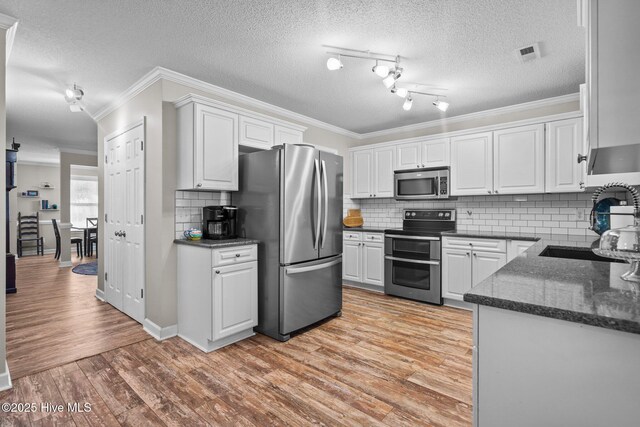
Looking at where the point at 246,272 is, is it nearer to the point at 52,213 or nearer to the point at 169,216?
the point at 169,216

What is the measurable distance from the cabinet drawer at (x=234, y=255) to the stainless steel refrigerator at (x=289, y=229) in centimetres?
11

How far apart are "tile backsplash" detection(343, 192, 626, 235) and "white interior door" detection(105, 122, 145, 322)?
140 inches

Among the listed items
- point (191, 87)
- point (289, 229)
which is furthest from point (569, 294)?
point (191, 87)

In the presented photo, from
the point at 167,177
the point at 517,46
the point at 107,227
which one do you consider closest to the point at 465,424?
the point at 517,46

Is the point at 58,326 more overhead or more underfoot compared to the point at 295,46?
more underfoot

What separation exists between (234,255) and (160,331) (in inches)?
40.7

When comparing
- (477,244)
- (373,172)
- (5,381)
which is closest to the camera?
(5,381)

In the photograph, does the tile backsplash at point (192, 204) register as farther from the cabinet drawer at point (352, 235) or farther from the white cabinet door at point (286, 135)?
the cabinet drawer at point (352, 235)

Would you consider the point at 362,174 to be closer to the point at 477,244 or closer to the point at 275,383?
the point at 477,244

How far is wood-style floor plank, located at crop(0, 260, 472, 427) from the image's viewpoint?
1.87 m

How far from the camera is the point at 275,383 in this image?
2.22 meters

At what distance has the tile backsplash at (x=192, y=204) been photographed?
123 inches

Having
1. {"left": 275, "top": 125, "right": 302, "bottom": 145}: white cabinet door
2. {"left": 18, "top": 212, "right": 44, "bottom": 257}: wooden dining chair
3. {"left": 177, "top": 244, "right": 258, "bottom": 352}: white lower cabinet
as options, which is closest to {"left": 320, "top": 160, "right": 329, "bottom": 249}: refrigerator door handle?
{"left": 275, "top": 125, "right": 302, "bottom": 145}: white cabinet door

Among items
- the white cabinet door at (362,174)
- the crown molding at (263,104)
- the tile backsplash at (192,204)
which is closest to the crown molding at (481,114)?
the crown molding at (263,104)
